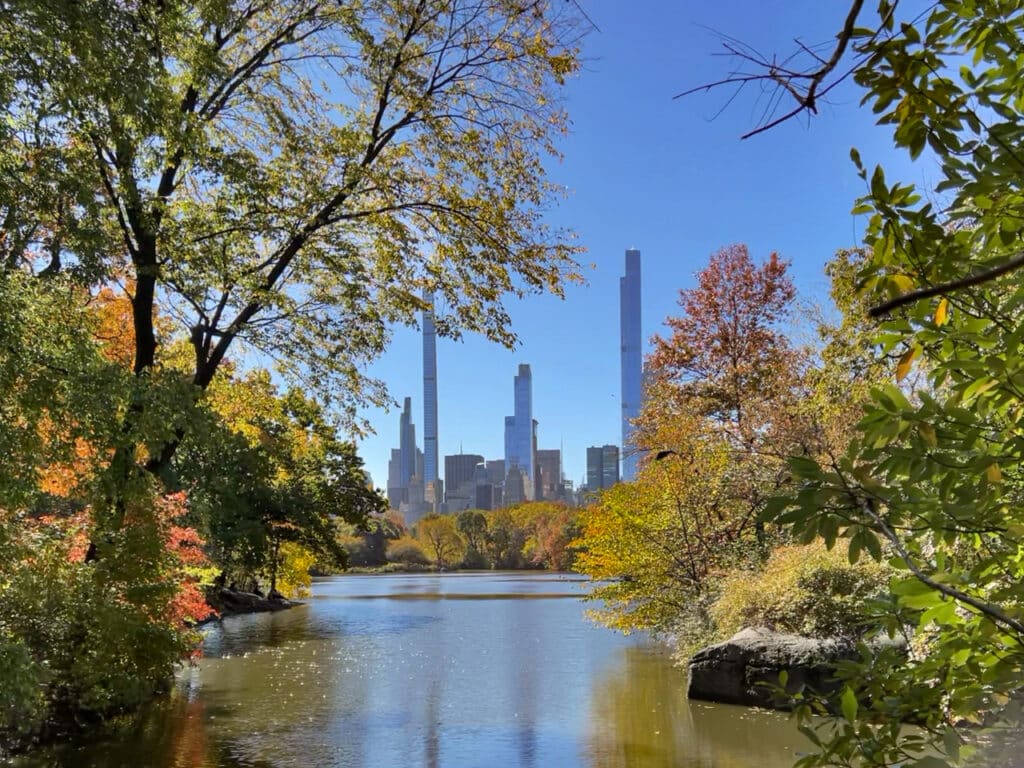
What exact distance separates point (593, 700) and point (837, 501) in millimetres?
9564

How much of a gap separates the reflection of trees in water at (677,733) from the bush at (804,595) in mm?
1332

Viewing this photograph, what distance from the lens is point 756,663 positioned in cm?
908

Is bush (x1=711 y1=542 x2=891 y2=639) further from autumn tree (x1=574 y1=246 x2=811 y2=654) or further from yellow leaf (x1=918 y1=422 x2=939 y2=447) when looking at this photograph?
yellow leaf (x1=918 y1=422 x2=939 y2=447)

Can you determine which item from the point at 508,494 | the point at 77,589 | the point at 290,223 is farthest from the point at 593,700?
the point at 508,494

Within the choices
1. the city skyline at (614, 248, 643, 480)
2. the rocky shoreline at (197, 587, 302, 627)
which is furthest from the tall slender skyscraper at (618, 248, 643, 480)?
the rocky shoreline at (197, 587, 302, 627)

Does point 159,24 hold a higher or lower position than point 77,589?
higher

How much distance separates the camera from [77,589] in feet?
25.7

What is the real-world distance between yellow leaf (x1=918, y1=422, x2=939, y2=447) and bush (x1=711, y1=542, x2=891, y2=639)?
842cm

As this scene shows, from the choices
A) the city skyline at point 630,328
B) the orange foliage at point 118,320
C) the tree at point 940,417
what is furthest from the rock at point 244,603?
the city skyline at point 630,328

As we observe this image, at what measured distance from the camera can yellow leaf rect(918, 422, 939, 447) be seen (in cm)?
129

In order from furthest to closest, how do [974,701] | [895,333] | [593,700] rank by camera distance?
[593,700] → [895,333] → [974,701]

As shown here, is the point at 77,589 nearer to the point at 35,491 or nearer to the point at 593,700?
the point at 35,491

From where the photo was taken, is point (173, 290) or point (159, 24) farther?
point (173, 290)

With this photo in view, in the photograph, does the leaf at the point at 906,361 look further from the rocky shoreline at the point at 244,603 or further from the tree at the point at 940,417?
the rocky shoreline at the point at 244,603
